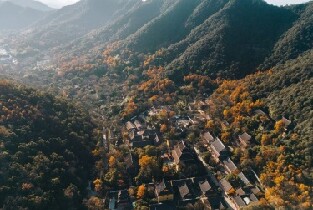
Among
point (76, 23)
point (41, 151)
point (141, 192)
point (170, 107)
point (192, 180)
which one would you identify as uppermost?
point (41, 151)

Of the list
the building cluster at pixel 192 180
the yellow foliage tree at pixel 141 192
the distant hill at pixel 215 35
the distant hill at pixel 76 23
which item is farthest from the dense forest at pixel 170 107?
the distant hill at pixel 76 23

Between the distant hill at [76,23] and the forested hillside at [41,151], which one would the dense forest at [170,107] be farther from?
the distant hill at [76,23]

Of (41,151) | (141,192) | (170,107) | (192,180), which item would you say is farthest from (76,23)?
(141,192)

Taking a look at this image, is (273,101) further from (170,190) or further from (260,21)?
(260,21)

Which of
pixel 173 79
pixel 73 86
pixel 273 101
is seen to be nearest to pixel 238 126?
pixel 273 101

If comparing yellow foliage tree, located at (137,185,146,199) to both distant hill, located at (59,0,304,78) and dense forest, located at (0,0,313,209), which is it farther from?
distant hill, located at (59,0,304,78)

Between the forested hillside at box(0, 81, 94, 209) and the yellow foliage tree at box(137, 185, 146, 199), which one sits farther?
the yellow foliage tree at box(137, 185, 146, 199)

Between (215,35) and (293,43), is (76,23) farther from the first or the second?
(293,43)

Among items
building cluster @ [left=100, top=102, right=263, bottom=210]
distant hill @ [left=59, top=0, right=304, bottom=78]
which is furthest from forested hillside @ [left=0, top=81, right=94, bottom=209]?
distant hill @ [left=59, top=0, right=304, bottom=78]

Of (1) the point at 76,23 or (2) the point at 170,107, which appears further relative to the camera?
(1) the point at 76,23
